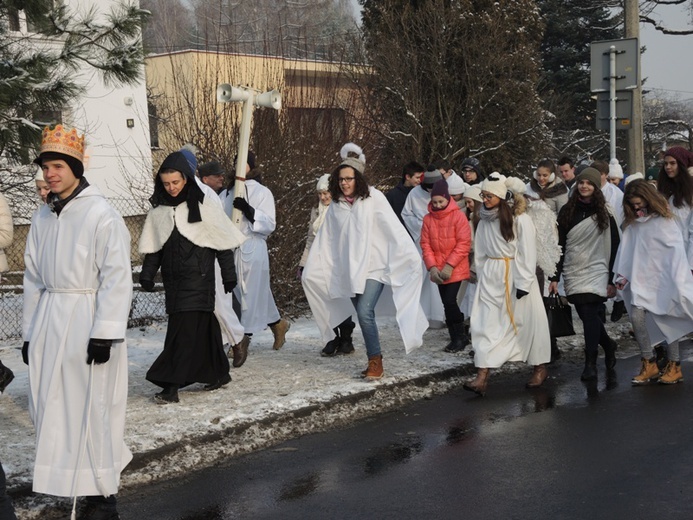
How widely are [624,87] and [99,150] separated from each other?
1352 centimetres

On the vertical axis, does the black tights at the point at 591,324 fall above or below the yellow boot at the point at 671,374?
above

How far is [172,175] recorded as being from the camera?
7633 millimetres

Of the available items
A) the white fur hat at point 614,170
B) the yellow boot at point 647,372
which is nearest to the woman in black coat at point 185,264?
the yellow boot at point 647,372

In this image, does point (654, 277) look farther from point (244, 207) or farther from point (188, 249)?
point (188, 249)

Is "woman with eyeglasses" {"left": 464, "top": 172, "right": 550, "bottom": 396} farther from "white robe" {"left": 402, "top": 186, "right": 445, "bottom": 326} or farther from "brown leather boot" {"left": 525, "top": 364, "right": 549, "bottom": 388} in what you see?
"white robe" {"left": 402, "top": 186, "right": 445, "bottom": 326}

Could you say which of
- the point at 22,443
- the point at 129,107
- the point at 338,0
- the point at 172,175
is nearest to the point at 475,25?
the point at 129,107

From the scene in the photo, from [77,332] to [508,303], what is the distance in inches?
176

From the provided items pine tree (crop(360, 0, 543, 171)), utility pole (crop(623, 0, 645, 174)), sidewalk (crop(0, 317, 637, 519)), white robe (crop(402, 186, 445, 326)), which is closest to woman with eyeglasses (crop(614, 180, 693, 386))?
sidewalk (crop(0, 317, 637, 519))

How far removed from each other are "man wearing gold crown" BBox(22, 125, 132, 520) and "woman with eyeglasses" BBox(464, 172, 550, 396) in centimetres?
400

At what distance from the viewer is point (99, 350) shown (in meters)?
5.09

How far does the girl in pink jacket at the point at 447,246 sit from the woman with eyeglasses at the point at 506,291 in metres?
1.20

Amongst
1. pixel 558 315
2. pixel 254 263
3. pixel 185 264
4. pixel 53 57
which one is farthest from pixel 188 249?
pixel 558 315

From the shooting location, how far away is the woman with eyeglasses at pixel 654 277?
8.79 m

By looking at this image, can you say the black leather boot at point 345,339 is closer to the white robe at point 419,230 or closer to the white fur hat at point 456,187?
the white robe at point 419,230
